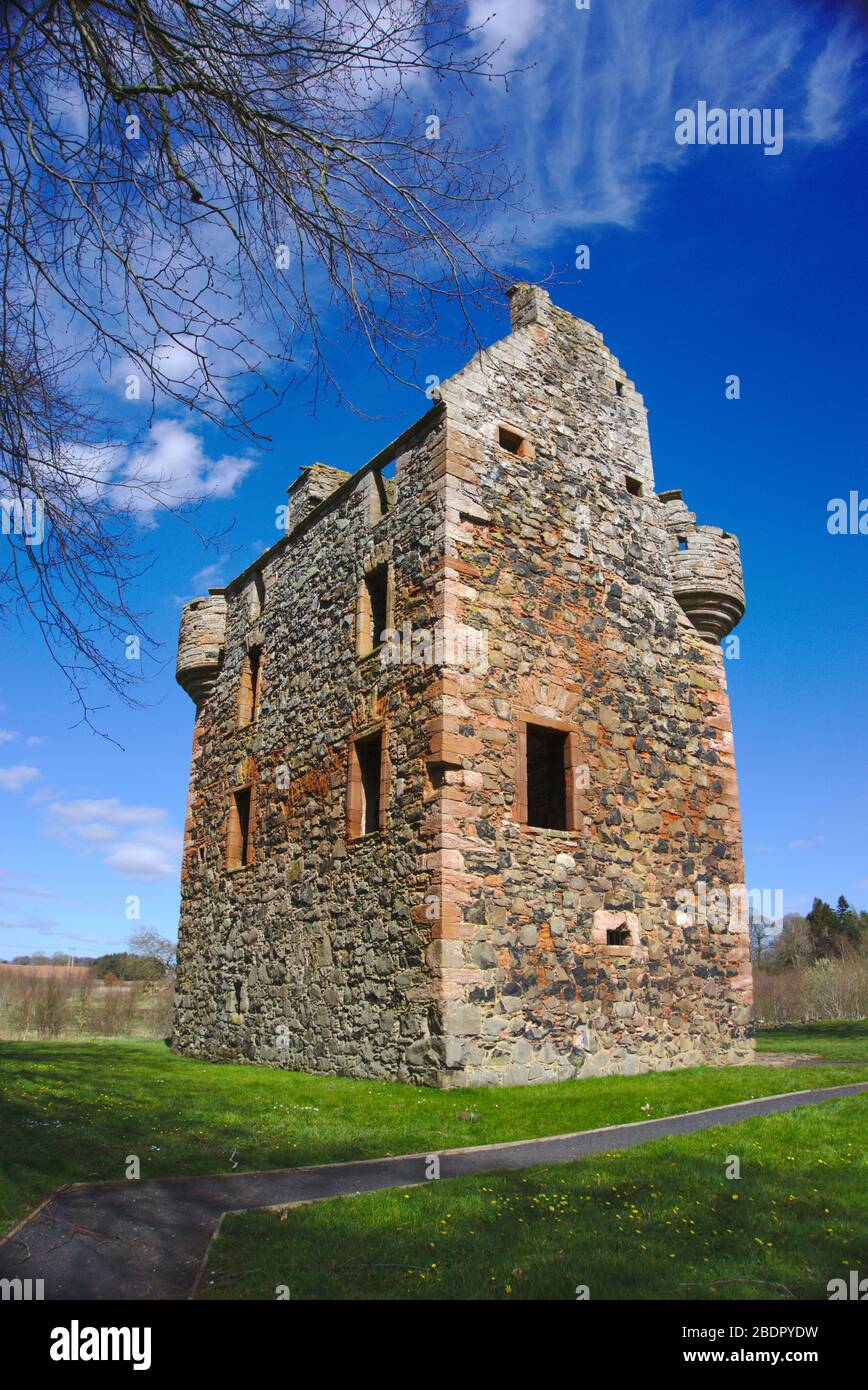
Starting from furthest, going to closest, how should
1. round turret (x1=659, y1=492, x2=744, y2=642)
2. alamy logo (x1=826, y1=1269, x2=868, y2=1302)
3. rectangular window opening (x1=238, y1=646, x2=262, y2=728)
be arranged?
1. rectangular window opening (x1=238, y1=646, x2=262, y2=728)
2. round turret (x1=659, y1=492, x2=744, y2=642)
3. alamy logo (x1=826, y1=1269, x2=868, y2=1302)

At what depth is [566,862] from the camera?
A: 12.3m

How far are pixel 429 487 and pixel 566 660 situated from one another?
3164 mm

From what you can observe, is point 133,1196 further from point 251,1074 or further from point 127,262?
point 251,1074

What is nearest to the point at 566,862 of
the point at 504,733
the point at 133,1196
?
the point at 504,733

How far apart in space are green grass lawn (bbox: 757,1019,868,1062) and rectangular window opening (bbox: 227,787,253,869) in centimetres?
1119

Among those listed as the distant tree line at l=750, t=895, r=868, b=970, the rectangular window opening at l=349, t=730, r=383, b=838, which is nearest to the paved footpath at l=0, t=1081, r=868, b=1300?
the rectangular window opening at l=349, t=730, r=383, b=838

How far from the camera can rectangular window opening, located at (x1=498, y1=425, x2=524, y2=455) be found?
13.5 meters

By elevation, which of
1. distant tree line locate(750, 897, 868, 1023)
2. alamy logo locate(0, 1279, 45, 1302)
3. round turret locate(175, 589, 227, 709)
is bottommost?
distant tree line locate(750, 897, 868, 1023)

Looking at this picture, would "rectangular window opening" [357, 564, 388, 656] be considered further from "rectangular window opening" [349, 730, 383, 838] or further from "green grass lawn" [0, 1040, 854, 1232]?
"green grass lawn" [0, 1040, 854, 1232]

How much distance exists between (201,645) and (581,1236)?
16626mm

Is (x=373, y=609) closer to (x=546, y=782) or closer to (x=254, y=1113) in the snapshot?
(x=546, y=782)
